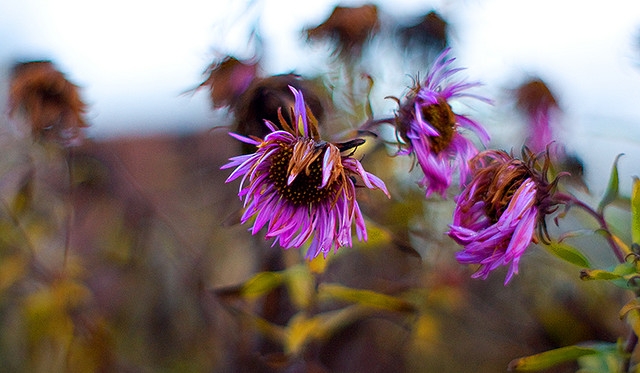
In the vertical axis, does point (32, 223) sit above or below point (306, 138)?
below

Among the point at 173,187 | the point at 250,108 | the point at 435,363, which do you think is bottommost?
the point at 435,363

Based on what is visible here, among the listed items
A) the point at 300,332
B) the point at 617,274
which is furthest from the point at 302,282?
the point at 617,274

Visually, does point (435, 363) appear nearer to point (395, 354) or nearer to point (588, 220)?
point (395, 354)

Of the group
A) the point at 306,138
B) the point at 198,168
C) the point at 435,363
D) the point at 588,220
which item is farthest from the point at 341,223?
the point at 198,168

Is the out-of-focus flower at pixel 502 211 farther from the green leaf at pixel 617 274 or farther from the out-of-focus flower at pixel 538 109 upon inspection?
the out-of-focus flower at pixel 538 109

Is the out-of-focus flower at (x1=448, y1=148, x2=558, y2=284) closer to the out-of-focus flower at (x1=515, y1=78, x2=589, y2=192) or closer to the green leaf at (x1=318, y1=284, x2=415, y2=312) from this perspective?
the green leaf at (x1=318, y1=284, x2=415, y2=312)

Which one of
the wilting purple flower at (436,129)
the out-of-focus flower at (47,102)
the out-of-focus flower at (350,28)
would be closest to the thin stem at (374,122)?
the wilting purple flower at (436,129)
